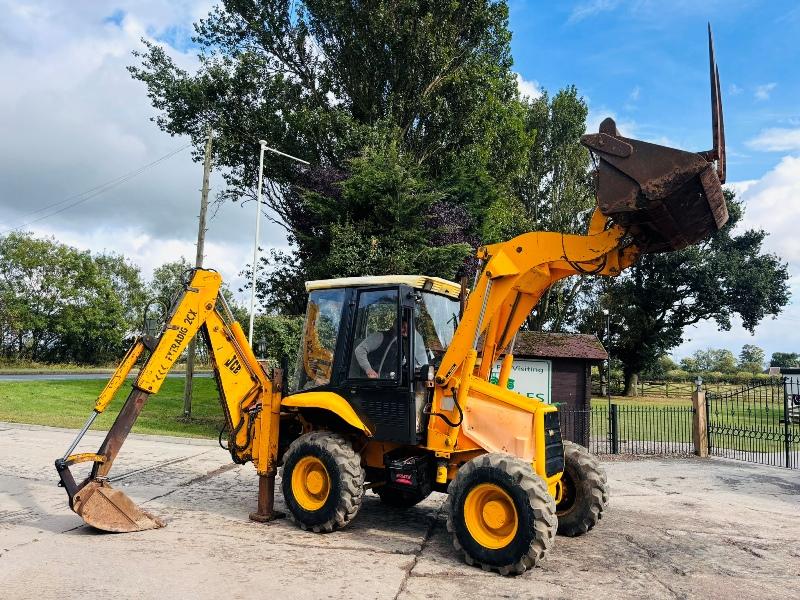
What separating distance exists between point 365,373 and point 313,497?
1.46 metres

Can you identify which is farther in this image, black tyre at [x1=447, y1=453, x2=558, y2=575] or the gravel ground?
black tyre at [x1=447, y1=453, x2=558, y2=575]

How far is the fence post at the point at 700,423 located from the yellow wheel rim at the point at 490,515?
33.2 feet

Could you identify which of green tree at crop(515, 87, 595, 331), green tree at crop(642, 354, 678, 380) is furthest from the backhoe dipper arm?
green tree at crop(642, 354, 678, 380)

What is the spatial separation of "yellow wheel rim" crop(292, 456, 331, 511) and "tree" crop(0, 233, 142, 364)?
52929 millimetres

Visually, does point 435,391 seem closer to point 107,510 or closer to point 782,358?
point 107,510

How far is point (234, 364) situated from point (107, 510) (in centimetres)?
202

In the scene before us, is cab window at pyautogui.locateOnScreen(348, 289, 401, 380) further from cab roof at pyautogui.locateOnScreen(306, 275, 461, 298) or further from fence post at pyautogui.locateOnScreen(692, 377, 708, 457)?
fence post at pyautogui.locateOnScreen(692, 377, 708, 457)

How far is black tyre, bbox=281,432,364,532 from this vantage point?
6.61 meters

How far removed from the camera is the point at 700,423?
1435 cm

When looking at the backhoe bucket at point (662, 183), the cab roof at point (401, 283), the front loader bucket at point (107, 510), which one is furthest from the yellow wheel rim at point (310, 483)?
the backhoe bucket at point (662, 183)

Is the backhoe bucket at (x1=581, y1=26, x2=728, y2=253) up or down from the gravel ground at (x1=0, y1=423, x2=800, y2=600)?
up

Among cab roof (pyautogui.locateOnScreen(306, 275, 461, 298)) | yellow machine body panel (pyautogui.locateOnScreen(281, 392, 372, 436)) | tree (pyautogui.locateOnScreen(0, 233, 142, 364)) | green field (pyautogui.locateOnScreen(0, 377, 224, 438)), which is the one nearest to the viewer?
yellow machine body panel (pyautogui.locateOnScreen(281, 392, 372, 436))

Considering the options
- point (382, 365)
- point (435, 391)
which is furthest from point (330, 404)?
point (435, 391)

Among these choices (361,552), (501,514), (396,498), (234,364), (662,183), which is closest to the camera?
(662,183)
